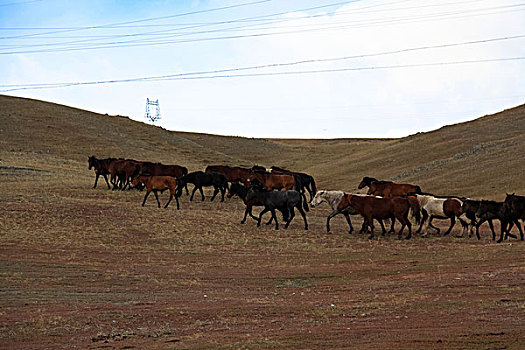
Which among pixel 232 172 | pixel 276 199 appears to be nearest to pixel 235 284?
pixel 276 199

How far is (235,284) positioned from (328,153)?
85.5 m

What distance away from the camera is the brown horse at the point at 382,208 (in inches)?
914

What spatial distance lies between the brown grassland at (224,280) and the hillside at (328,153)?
7.91m

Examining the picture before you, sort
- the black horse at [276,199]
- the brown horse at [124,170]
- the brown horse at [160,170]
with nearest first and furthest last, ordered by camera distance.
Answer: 1. the black horse at [276,199]
2. the brown horse at [124,170]
3. the brown horse at [160,170]

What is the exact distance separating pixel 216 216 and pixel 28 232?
307 inches

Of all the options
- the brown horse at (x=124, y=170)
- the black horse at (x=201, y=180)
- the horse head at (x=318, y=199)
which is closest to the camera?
the horse head at (x=318, y=199)

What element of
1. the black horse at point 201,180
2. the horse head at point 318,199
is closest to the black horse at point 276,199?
the horse head at point 318,199

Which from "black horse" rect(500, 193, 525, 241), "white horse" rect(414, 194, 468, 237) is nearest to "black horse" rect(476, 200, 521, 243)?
"black horse" rect(500, 193, 525, 241)

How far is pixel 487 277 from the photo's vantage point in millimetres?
14266

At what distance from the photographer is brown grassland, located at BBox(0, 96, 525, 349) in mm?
9648

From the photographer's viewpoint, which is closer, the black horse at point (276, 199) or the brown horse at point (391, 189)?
the black horse at point (276, 199)

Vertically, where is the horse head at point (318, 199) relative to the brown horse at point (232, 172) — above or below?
below

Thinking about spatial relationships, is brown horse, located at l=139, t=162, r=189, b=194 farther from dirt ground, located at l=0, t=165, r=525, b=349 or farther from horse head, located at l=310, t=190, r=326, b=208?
horse head, located at l=310, t=190, r=326, b=208

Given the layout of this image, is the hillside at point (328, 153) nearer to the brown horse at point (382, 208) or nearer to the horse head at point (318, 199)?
the horse head at point (318, 199)
